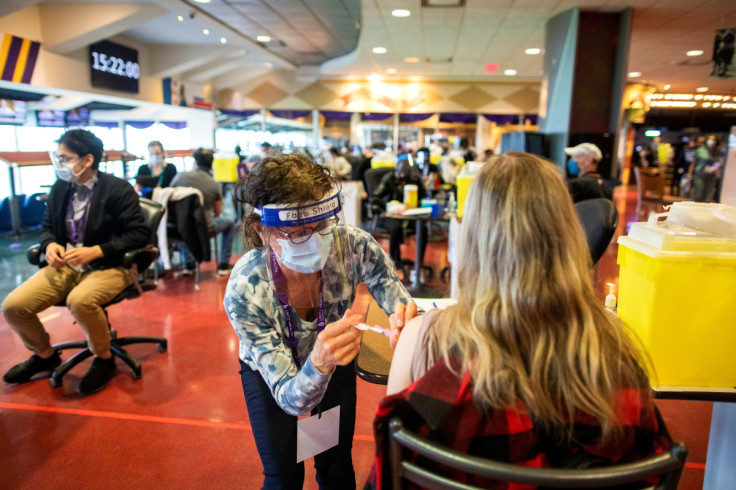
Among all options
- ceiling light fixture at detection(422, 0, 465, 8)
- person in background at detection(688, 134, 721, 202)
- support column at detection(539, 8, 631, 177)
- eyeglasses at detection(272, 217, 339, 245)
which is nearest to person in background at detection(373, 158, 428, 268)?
ceiling light fixture at detection(422, 0, 465, 8)

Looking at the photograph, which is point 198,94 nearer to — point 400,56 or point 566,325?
point 400,56

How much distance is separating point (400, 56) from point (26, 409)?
9.55m

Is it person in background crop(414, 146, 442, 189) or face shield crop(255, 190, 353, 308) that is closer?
face shield crop(255, 190, 353, 308)

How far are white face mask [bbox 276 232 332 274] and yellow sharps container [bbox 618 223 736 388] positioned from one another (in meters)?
0.82

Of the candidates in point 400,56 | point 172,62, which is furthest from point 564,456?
point 172,62

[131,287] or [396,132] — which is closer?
[131,287]

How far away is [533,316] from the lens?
794 mm

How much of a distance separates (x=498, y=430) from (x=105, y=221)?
2.74 m

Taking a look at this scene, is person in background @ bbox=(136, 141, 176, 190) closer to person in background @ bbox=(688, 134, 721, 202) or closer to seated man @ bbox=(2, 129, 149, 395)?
seated man @ bbox=(2, 129, 149, 395)

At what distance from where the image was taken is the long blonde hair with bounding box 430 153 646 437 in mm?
769

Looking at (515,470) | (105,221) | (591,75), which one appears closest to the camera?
(515,470)

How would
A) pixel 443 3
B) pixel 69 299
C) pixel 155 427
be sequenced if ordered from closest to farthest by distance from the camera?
1. pixel 155 427
2. pixel 69 299
3. pixel 443 3

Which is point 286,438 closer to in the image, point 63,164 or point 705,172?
point 63,164

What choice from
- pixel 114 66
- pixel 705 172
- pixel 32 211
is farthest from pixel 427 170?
pixel 705 172
